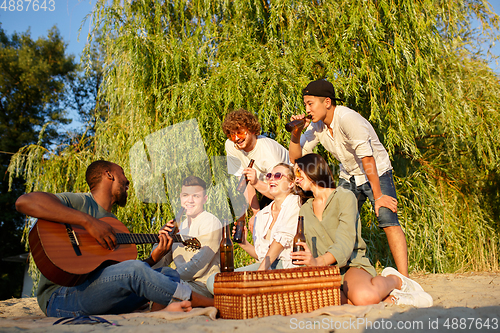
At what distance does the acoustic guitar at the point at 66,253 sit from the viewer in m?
2.28

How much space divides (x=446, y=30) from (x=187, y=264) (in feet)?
18.4

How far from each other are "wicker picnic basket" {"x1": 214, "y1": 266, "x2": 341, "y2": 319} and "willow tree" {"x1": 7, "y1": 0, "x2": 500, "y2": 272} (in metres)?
2.76

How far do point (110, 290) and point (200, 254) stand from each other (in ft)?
3.04

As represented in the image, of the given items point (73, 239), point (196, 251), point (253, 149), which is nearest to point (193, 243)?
point (196, 251)

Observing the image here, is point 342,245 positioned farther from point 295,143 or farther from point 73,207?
point 73,207

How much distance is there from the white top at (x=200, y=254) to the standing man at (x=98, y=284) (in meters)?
0.46

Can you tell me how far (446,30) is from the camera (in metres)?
5.86

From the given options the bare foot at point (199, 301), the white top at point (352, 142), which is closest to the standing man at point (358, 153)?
the white top at point (352, 142)

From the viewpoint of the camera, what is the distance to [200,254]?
10.4 feet

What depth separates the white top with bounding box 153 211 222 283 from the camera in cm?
313

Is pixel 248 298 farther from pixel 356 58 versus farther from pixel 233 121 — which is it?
pixel 356 58

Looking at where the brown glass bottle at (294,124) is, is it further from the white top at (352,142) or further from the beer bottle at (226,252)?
the beer bottle at (226,252)

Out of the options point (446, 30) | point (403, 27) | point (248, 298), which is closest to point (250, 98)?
point (403, 27)

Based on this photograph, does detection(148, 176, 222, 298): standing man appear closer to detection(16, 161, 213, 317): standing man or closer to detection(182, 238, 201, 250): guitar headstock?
detection(182, 238, 201, 250): guitar headstock
